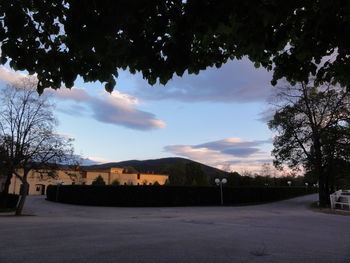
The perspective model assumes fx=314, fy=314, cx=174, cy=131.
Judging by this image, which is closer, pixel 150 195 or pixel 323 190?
pixel 323 190

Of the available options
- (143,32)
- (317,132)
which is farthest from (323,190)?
(143,32)

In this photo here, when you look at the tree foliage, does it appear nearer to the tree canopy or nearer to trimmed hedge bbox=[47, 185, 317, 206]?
trimmed hedge bbox=[47, 185, 317, 206]

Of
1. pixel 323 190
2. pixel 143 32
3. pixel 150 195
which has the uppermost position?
pixel 143 32

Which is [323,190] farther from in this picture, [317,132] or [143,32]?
[143,32]

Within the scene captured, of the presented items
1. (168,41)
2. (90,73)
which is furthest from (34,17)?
(168,41)

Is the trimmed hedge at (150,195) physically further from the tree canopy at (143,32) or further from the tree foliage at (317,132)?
the tree canopy at (143,32)

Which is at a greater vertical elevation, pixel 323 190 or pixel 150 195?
pixel 323 190

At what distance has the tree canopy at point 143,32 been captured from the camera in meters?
3.27

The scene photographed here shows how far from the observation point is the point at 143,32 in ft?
12.8

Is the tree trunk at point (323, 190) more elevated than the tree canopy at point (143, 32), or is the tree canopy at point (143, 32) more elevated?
the tree canopy at point (143, 32)

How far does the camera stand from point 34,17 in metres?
4.25

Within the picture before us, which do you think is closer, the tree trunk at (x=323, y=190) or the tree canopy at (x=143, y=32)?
the tree canopy at (x=143, y=32)

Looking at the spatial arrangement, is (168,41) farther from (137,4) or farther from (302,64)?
(302,64)

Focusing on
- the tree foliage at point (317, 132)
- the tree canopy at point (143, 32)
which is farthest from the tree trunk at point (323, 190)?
the tree canopy at point (143, 32)
